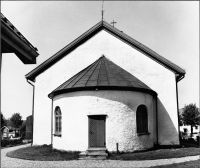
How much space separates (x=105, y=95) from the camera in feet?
47.3

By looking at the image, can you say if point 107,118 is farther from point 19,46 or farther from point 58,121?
point 19,46

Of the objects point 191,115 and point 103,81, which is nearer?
point 103,81

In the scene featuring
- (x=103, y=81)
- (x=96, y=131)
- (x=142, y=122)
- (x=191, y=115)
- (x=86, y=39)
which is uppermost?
(x=86, y=39)

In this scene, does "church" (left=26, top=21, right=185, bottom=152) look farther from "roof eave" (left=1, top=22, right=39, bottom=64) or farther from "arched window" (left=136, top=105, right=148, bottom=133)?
"roof eave" (left=1, top=22, right=39, bottom=64)

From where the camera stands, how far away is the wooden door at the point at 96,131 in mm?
14086

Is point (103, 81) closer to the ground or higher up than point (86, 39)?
closer to the ground

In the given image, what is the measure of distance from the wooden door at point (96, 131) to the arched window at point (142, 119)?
2.35 meters


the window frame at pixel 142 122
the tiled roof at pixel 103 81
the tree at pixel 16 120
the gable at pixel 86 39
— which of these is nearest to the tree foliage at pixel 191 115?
the gable at pixel 86 39

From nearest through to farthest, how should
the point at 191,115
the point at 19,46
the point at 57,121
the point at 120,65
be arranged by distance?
the point at 19,46, the point at 57,121, the point at 120,65, the point at 191,115

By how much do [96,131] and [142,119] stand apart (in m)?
3.19

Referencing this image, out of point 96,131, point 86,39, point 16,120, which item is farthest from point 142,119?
point 16,120

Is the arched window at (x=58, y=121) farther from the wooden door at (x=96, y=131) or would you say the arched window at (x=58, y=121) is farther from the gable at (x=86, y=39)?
the gable at (x=86, y=39)

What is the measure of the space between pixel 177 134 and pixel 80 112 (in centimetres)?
757

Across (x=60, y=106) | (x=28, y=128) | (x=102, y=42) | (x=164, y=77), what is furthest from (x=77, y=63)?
(x=28, y=128)
